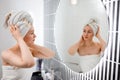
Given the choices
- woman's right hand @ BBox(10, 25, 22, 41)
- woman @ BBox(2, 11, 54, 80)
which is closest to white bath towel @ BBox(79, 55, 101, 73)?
woman @ BBox(2, 11, 54, 80)

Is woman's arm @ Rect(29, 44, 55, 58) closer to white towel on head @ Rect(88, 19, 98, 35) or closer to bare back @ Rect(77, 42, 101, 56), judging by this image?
bare back @ Rect(77, 42, 101, 56)

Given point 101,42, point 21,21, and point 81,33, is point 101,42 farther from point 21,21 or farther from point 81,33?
point 21,21

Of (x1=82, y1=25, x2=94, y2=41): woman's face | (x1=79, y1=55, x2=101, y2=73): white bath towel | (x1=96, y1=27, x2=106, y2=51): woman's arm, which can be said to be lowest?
(x1=79, y1=55, x2=101, y2=73): white bath towel

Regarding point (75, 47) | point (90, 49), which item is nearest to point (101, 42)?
point (90, 49)

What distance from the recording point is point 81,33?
1189 mm

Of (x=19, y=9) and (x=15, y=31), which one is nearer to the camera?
(x=15, y=31)

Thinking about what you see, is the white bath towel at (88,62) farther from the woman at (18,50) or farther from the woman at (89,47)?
the woman at (18,50)

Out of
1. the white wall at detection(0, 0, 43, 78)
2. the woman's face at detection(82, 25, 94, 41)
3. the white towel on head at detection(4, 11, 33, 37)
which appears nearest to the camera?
the white towel on head at detection(4, 11, 33, 37)

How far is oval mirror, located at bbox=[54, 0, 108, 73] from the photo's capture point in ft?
3.46

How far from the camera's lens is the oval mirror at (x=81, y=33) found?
1.06 m

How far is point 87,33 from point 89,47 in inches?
3.9

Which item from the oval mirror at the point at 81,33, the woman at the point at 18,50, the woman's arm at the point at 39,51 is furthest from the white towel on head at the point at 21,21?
the oval mirror at the point at 81,33

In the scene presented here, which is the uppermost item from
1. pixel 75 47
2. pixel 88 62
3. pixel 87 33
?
pixel 87 33

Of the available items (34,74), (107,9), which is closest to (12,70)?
(34,74)
